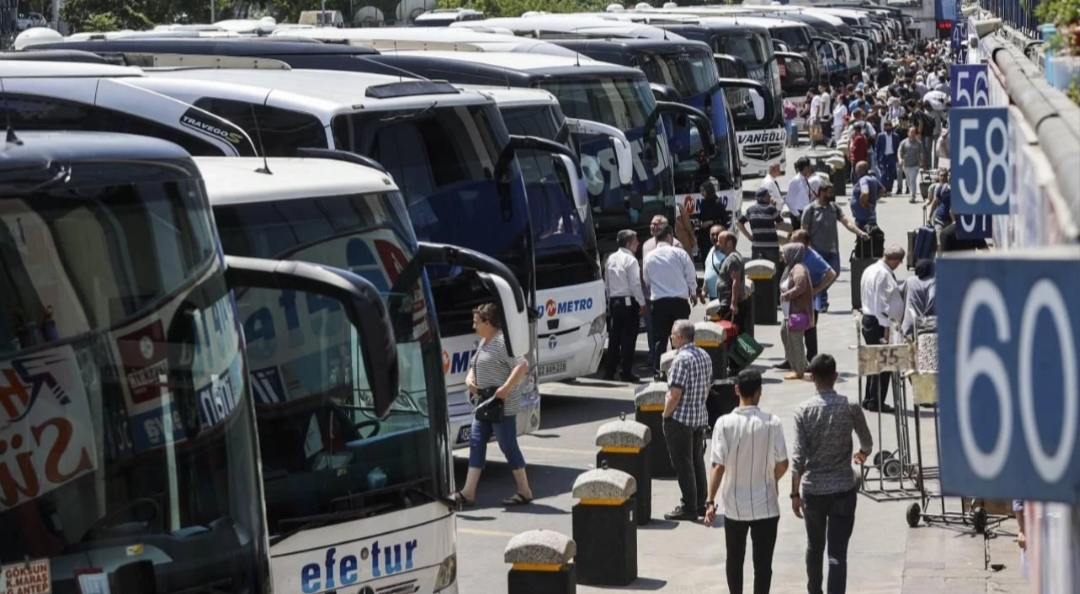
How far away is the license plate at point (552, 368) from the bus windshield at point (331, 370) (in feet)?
24.7

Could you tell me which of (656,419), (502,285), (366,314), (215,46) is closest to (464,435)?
(656,419)

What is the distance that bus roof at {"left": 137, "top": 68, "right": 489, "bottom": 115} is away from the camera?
14086 millimetres

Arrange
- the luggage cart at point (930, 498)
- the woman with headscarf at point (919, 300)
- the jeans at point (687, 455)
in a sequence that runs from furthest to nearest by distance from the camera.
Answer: the woman with headscarf at point (919, 300)
the jeans at point (687, 455)
the luggage cart at point (930, 498)

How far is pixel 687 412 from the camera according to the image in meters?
13.9

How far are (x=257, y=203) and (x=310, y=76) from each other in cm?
622

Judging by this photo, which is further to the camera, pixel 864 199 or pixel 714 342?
pixel 864 199

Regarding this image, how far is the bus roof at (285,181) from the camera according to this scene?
9484 mm

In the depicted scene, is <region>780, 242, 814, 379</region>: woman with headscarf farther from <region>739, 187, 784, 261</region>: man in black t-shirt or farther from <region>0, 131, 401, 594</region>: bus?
<region>0, 131, 401, 594</region>: bus

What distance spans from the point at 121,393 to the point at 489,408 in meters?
7.66

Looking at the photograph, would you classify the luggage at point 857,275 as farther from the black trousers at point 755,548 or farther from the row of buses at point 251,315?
the black trousers at point 755,548

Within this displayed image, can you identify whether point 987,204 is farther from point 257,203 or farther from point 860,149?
point 860,149

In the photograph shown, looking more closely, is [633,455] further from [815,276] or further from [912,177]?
[912,177]

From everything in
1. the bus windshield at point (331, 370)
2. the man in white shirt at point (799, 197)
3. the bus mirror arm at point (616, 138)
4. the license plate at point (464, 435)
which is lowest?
the man in white shirt at point (799, 197)

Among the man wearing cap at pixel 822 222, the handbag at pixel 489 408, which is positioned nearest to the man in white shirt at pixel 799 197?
the man wearing cap at pixel 822 222
